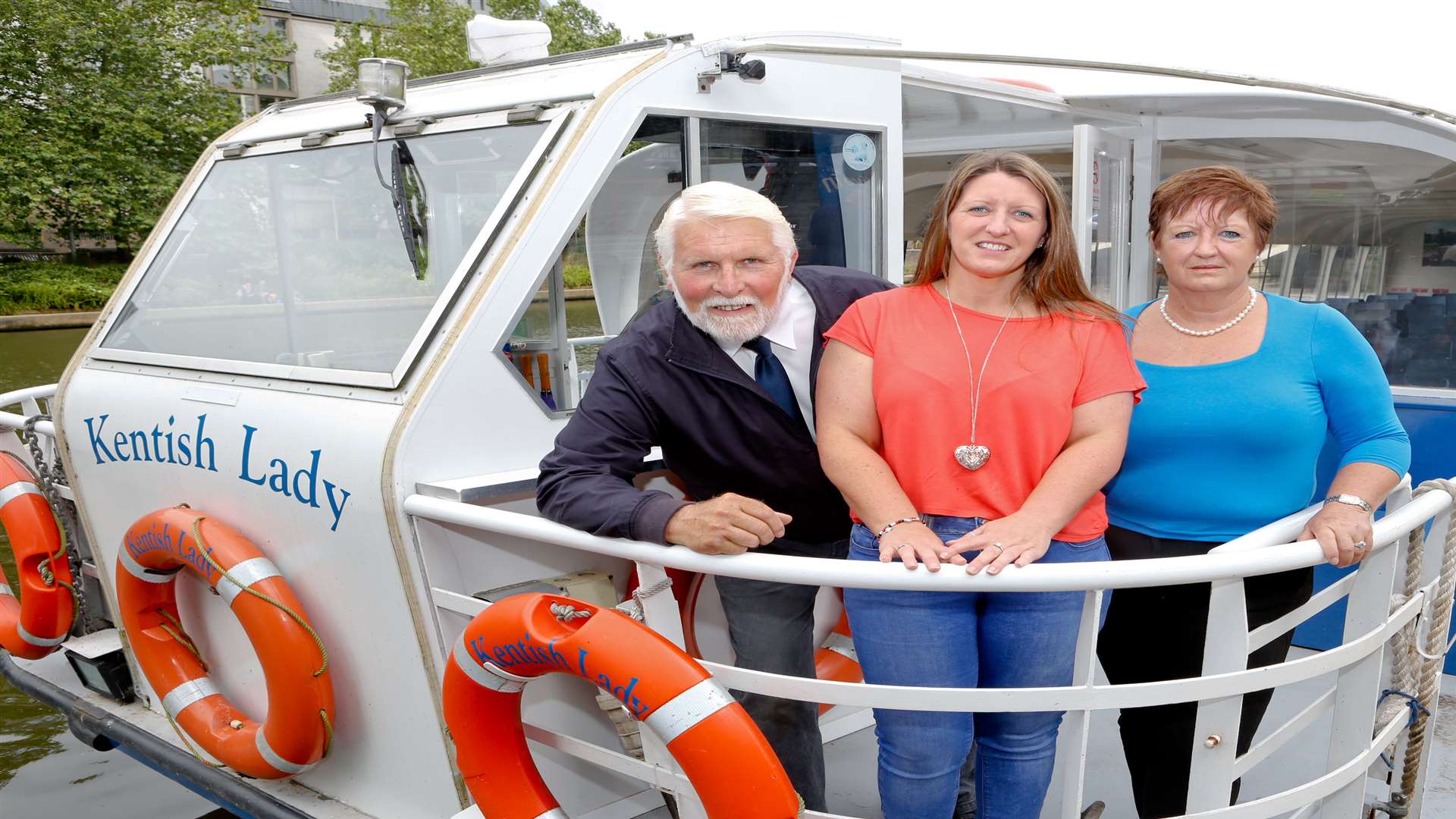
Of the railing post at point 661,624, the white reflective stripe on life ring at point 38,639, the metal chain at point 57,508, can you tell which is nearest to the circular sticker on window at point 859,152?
the railing post at point 661,624

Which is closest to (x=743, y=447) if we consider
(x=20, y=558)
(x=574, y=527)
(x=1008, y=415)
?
(x=574, y=527)

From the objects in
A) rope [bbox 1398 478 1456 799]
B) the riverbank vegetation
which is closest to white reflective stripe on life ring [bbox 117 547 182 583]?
rope [bbox 1398 478 1456 799]

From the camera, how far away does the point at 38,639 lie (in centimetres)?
A: 392

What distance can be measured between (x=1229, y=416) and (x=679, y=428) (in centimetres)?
111

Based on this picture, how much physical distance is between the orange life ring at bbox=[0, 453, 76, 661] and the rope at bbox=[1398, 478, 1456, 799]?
418 cm

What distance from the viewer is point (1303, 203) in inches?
196

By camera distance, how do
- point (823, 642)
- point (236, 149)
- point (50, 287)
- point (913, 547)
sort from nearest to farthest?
1. point (913, 547)
2. point (823, 642)
3. point (236, 149)
4. point (50, 287)

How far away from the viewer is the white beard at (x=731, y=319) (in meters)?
2.23

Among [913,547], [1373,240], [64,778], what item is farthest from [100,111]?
[913,547]

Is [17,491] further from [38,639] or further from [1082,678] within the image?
[1082,678]

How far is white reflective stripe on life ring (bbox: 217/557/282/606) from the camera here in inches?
109

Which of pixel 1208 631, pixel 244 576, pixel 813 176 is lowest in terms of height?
pixel 244 576

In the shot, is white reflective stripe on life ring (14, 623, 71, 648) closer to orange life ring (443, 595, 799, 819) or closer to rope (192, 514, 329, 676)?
rope (192, 514, 329, 676)

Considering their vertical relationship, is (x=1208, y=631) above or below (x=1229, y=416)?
below
